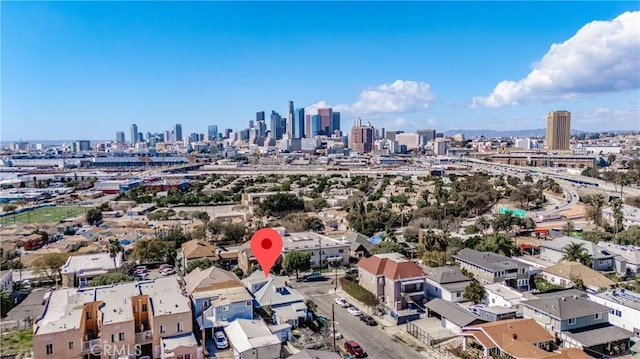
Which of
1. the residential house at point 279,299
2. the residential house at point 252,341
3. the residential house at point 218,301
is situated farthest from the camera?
the residential house at point 279,299

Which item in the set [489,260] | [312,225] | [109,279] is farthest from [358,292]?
[312,225]

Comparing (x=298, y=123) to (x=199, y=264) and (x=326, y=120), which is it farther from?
(x=199, y=264)

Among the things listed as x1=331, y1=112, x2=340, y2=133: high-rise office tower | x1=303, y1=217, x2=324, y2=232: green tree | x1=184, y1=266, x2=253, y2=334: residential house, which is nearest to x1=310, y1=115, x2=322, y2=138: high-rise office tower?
x1=331, y1=112, x2=340, y2=133: high-rise office tower

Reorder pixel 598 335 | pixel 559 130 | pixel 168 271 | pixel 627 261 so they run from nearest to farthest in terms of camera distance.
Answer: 1. pixel 598 335
2. pixel 627 261
3. pixel 168 271
4. pixel 559 130

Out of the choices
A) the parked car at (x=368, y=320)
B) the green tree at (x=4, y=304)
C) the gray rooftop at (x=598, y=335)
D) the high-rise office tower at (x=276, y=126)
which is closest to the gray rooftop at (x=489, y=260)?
the gray rooftop at (x=598, y=335)

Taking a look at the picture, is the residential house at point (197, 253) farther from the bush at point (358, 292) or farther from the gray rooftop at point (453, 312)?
the gray rooftop at point (453, 312)

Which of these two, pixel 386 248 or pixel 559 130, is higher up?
pixel 559 130

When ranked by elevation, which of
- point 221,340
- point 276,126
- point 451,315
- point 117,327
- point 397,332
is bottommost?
point 397,332
